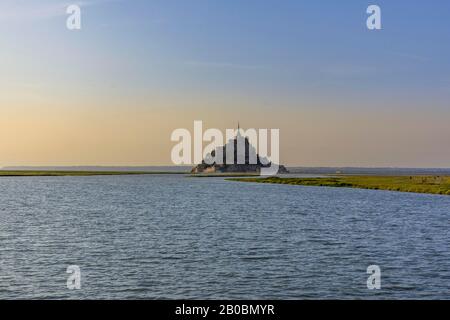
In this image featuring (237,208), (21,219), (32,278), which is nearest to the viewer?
(32,278)

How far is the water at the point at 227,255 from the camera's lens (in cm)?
3025

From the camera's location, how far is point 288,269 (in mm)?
35531

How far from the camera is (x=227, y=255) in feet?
135

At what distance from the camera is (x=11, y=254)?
42094 millimetres

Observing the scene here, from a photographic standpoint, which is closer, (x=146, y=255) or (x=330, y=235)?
(x=146, y=255)

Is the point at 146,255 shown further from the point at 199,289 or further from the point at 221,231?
the point at 221,231

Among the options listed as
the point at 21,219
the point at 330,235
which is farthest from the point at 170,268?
the point at 21,219

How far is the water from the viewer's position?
30250mm

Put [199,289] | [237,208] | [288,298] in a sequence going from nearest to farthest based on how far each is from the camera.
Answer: [288,298] < [199,289] < [237,208]

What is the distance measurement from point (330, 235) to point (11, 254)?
3006cm
